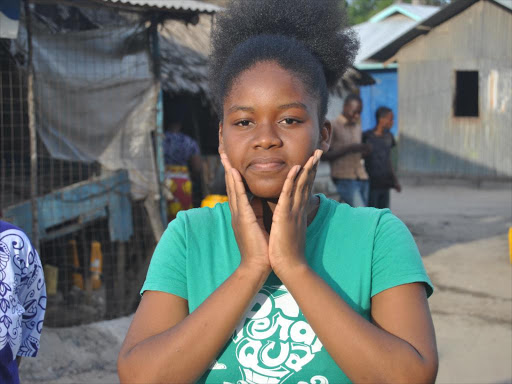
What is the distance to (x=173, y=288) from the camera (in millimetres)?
1429

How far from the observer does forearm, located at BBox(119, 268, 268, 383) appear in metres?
1.32

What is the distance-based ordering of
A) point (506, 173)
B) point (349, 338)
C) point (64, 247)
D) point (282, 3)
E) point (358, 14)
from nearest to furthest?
point (349, 338)
point (282, 3)
point (64, 247)
point (506, 173)
point (358, 14)

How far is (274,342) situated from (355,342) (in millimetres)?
204

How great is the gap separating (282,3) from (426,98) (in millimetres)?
14564

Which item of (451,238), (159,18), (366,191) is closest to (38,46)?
(159,18)

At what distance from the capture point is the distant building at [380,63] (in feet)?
57.9

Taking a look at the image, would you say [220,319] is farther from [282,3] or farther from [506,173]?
[506,173]

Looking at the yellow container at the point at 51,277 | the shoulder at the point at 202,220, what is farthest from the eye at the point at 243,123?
the yellow container at the point at 51,277

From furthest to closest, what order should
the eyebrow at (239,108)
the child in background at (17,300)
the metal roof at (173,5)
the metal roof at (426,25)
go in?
the metal roof at (426,25) → the metal roof at (173,5) → the child in background at (17,300) → the eyebrow at (239,108)

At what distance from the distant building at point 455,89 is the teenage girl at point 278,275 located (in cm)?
1404

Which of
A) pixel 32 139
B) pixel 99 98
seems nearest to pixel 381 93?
pixel 99 98

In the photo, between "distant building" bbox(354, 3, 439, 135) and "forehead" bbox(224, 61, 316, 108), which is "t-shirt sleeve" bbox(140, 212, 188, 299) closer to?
"forehead" bbox(224, 61, 316, 108)

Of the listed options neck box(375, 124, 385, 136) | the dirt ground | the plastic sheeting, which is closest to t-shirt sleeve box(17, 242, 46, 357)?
the dirt ground

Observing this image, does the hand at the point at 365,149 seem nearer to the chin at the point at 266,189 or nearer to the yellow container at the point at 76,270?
the yellow container at the point at 76,270
